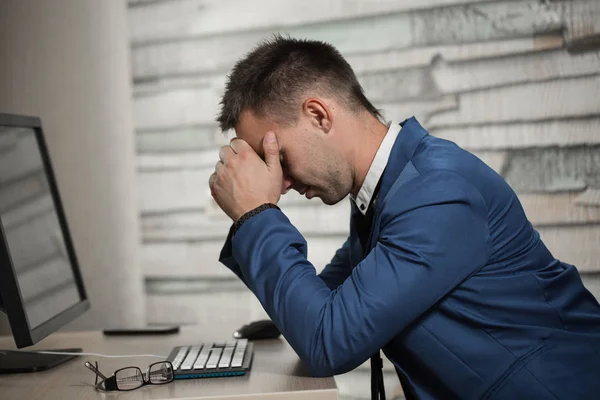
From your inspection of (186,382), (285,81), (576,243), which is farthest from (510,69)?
(186,382)

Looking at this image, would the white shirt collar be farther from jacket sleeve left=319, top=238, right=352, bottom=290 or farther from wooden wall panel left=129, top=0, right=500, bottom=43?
wooden wall panel left=129, top=0, right=500, bottom=43

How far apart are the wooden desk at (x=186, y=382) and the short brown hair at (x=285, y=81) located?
497 millimetres

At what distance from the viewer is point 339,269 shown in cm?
177

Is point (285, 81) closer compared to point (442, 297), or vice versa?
point (442, 297)

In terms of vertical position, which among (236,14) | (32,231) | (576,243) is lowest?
(576,243)

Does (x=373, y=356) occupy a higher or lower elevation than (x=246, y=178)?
lower

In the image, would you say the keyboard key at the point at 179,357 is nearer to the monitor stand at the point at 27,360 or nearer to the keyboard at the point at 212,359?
the keyboard at the point at 212,359

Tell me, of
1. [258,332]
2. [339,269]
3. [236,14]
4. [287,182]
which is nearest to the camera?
[287,182]

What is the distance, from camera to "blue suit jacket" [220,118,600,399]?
3.78 feet

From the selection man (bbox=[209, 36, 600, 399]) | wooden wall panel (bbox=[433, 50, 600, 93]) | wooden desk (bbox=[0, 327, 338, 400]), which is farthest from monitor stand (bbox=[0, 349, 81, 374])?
wooden wall panel (bbox=[433, 50, 600, 93])

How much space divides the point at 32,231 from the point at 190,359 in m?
0.49

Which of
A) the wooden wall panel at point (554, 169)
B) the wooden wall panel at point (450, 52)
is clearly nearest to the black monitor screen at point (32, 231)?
the wooden wall panel at point (450, 52)

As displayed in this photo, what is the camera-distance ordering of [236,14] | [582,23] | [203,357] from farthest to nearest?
[236,14]
[582,23]
[203,357]

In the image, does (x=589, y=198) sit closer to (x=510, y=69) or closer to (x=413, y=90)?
(x=510, y=69)
